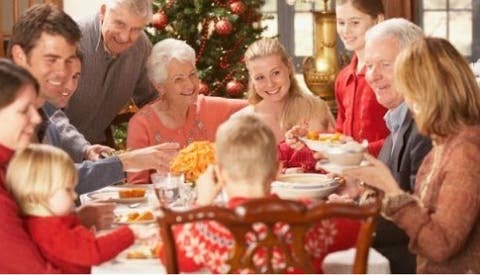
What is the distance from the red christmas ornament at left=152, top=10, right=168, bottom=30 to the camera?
5.36 meters

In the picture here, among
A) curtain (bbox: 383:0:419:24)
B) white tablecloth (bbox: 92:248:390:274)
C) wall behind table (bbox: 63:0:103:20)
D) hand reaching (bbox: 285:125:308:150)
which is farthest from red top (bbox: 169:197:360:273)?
curtain (bbox: 383:0:419:24)

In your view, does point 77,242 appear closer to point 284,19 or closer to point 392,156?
point 392,156

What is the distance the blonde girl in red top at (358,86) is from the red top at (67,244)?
6.46ft

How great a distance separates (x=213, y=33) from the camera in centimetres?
545

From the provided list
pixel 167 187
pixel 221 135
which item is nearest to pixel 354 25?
pixel 167 187

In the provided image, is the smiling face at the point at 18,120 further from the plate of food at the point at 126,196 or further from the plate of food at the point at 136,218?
the plate of food at the point at 126,196

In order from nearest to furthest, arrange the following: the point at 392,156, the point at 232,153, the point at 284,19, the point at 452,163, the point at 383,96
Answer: the point at 232,153
the point at 452,163
the point at 392,156
the point at 383,96
the point at 284,19

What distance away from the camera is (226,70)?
17.9 feet

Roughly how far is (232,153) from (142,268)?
16.5 inches

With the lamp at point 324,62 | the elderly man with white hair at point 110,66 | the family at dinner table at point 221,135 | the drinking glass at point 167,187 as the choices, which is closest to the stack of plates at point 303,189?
the family at dinner table at point 221,135

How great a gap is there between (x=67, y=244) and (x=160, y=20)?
138 inches

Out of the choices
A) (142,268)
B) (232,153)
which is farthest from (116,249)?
(232,153)

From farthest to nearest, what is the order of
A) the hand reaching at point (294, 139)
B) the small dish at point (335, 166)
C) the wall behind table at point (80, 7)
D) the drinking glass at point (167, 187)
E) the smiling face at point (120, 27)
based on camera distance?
1. the wall behind table at point (80, 7)
2. the smiling face at point (120, 27)
3. the hand reaching at point (294, 139)
4. the drinking glass at point (167, 187)
5. the small dish at point (335, 166)

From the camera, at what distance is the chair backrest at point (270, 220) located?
1696 mm
